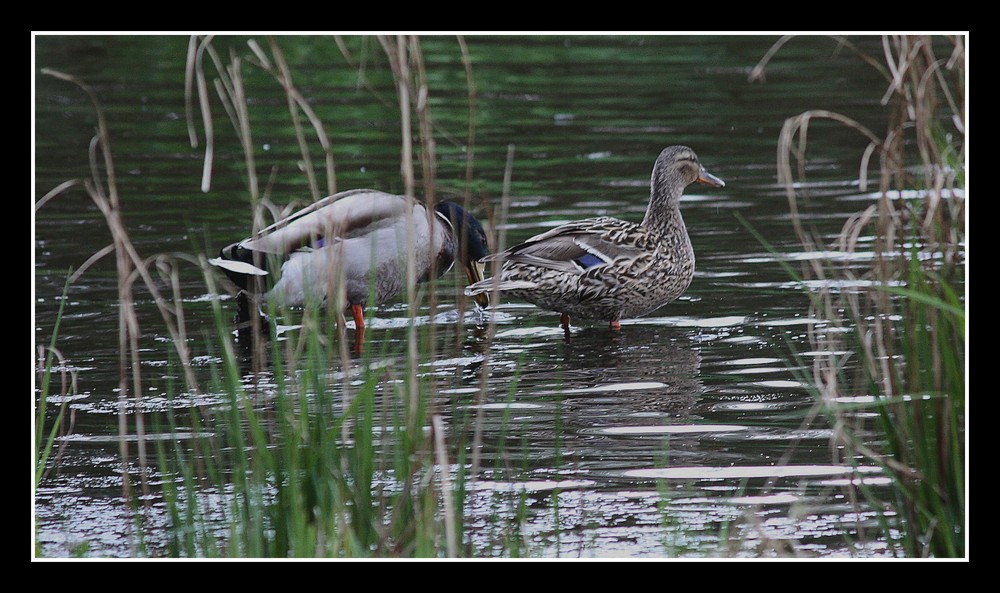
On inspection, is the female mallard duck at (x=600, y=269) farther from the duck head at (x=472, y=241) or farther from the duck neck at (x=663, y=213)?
the duck head at (x=472, y=241)

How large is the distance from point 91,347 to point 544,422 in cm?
296

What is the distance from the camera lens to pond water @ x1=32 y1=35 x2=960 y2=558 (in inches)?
197

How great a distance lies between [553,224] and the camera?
10.5 metres

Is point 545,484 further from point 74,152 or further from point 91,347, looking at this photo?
point 74,152

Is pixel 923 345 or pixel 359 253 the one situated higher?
pixel 359 253

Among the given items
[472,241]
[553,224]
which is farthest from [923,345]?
[553,224]

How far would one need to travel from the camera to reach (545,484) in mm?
5312

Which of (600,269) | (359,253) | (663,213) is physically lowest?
(600,269)

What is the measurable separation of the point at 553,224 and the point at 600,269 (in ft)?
8.59

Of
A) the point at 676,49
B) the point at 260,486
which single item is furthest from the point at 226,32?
the point at 676,49

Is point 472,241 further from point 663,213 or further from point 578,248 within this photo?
point 663,213

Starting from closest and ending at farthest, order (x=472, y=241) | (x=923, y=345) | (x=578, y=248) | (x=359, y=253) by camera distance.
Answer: (x=923, y=345) < (x=359, y=253) < (x=578, y=248) < (x=472, y=241)

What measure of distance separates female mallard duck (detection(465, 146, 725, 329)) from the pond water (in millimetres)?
211

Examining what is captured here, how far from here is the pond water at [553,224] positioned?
5.00 metres
